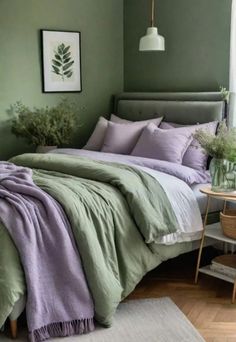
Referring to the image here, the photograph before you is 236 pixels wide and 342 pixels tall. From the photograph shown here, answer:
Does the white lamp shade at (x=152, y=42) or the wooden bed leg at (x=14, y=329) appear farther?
the white lamp shade at (x=152, y=42)

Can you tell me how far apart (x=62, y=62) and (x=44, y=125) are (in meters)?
0.79

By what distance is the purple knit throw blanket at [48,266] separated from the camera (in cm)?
268

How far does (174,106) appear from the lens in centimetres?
460

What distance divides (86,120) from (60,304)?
2919 millimetres

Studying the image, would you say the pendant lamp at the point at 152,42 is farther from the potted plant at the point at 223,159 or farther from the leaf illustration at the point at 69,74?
the potted plant at the point at 223,159

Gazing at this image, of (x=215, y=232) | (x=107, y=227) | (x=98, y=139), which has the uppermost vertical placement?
(x=98, y=139)

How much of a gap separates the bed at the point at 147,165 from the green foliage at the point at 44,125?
38cm

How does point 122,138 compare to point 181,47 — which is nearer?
point 122,138

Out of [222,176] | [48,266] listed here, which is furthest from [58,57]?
[48,266]

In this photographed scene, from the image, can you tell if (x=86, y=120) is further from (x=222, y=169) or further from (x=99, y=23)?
(x=222, y=169)

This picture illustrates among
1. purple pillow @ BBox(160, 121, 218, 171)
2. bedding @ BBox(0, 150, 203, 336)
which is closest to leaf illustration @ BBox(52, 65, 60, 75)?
bedding @ BBox(0, 150, 203, 336)

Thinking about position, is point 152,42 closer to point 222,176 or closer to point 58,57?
point 58,57

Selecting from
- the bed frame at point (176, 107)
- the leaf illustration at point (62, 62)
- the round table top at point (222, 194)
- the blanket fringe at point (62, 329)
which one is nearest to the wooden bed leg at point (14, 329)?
the blanket fringe at point (62, 329)

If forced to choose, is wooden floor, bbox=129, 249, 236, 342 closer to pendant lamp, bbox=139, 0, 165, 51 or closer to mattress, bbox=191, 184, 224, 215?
mattress, bbox=191, 184, 224, 215
